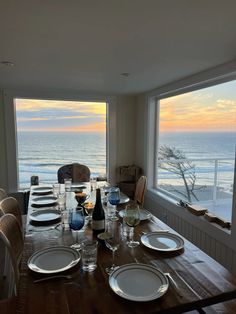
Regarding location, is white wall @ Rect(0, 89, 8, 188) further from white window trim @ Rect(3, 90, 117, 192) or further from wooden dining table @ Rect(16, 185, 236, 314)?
wooden dining table @ Rect(16, 185, 236, 314)

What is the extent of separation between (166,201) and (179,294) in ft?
7.61

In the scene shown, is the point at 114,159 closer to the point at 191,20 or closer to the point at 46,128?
the point at 46,128

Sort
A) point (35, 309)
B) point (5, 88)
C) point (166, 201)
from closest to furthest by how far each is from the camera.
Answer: point (35, 309), point (166, 201), point (5, 88)

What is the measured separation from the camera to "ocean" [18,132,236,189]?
305 centimetres

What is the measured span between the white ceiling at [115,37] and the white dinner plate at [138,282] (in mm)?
1350

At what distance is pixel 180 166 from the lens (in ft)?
11.1

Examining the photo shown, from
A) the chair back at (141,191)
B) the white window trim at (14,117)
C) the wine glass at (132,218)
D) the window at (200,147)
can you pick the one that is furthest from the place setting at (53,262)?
the white window trim at (14,117)

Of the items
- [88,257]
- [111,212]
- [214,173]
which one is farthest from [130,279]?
[214,173]

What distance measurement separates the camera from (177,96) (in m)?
3.34

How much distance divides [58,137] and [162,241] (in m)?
3.16

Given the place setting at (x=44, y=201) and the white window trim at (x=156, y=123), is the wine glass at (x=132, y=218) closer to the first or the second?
the place setting at (x=44, y=201)

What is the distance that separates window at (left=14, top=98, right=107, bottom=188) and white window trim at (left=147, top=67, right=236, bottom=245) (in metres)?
0.89

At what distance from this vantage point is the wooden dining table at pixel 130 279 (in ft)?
3.16

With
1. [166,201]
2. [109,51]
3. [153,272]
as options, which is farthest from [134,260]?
[166,201]
